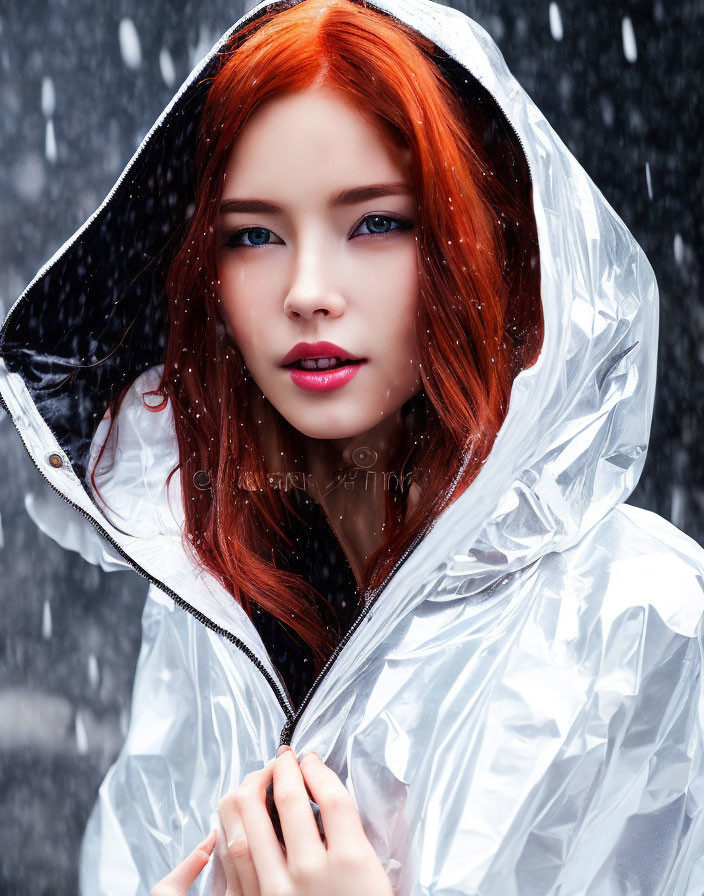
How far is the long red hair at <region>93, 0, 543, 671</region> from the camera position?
3.01 ft

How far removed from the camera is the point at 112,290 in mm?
1147

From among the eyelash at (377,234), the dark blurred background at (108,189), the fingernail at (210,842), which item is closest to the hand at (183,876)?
the fingernail at (210,842)

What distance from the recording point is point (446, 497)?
93 cm

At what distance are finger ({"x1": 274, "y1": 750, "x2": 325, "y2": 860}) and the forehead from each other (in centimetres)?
58

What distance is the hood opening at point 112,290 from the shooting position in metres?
1.05

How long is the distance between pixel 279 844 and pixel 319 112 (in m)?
0.71

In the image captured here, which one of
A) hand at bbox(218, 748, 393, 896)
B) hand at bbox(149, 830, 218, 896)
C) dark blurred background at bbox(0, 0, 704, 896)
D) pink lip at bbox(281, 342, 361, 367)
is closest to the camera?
hand at bbox(218, 748, 393, 896)

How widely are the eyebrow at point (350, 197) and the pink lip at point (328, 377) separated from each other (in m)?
0.17

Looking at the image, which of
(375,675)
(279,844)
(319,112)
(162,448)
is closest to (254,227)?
(319,112)

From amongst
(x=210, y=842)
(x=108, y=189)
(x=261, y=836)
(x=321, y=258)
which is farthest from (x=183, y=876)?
(x=108, y=189)

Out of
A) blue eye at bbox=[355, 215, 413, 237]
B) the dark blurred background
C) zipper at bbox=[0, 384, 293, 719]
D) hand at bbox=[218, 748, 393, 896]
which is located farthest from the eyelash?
the dark blurred background

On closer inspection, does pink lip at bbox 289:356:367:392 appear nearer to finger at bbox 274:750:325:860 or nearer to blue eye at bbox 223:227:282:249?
blue eye at bbox 223:227:282:249

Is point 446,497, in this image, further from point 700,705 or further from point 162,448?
point 162,448

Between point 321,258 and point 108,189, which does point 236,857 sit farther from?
point 108,189
